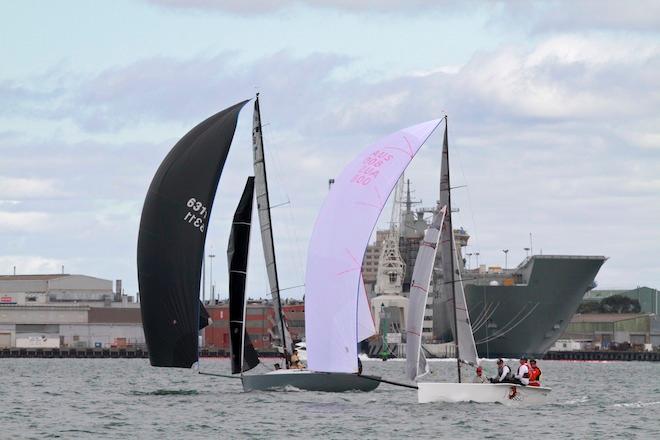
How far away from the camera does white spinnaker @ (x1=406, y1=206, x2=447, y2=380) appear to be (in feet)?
128

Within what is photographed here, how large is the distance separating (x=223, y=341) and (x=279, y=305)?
4392 inches

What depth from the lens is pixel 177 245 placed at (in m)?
41.3

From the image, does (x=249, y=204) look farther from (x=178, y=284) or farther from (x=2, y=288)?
(x=2, y=288)

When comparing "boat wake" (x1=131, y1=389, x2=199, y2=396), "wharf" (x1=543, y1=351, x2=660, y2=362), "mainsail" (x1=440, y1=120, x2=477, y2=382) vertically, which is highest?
"mainsail" (x1=440, y1=120, x2=477, y2=382)

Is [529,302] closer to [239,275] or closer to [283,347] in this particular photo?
[283,347]

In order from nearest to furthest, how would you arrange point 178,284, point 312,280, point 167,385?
point 312,280 < point 178,284 < point 167,385

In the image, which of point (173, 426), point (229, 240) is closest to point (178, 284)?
point (229, 240)

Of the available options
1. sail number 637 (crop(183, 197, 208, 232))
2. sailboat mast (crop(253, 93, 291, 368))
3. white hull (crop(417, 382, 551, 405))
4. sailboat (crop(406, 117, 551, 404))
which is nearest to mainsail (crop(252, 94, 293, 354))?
sailboat mast (crop(253, 93, 291, 368))

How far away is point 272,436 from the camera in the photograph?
1328 inches

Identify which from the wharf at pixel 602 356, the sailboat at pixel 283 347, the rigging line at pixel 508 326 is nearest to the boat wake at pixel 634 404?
the sailboat at pixel 283 347

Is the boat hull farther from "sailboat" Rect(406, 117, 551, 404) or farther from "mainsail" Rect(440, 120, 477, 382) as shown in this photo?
"mainsail" Rect(440, 120, 477, 382)

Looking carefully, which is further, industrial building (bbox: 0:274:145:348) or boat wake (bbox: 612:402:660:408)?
industrial building (bbox: 0:274:145:348)

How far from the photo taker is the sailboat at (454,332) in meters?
39.0

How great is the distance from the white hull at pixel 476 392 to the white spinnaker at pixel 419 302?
591 mm
